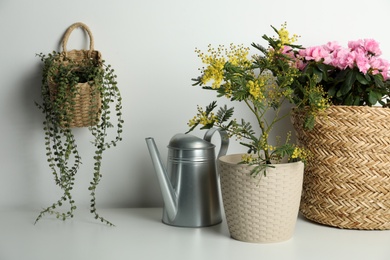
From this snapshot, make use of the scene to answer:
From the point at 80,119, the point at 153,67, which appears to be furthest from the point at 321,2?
the point at 80,119

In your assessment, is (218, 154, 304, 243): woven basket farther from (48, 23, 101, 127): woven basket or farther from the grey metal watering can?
(48, 23, 101, 127): woven basket

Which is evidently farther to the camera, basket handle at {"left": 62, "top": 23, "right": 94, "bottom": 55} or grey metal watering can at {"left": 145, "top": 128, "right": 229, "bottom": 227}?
basket handle at {"left": 62, "top": 23, "right": 94, "bottom": 55}

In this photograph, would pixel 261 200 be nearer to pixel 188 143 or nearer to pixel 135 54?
pixel 188 143

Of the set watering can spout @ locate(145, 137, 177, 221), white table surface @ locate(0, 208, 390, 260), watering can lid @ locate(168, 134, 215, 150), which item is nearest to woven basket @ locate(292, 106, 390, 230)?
white table surface @ locate(0, 208, 390, 260)

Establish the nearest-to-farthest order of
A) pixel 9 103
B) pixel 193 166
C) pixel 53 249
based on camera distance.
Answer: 1. pixel 53 249
2. pixel 193 166
3. pixel 9 103

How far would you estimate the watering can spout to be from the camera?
5.14 feet

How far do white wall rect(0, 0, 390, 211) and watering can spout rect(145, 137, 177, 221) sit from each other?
0.75 ft

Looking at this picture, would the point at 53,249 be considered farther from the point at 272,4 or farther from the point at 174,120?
the point at 272,4

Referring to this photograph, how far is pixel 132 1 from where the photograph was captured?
1.75m

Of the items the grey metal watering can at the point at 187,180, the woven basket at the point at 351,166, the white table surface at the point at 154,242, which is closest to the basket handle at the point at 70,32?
the grey metal watering can at the point at 187,180

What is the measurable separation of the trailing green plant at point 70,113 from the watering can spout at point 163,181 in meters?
0.14

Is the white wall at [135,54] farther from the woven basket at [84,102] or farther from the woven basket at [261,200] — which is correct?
the woven basket at [261,200]

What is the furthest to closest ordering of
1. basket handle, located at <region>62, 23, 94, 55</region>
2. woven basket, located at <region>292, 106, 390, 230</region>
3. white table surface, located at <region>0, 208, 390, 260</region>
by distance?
Answer: basket handle, located at <region>62, 23, 94, 55</region> < woven basket, located at <region>292, 106, 390, 230</region> < white table surface, located at <region>0, 208, 390, 260</region>

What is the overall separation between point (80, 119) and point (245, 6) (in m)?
0.60
